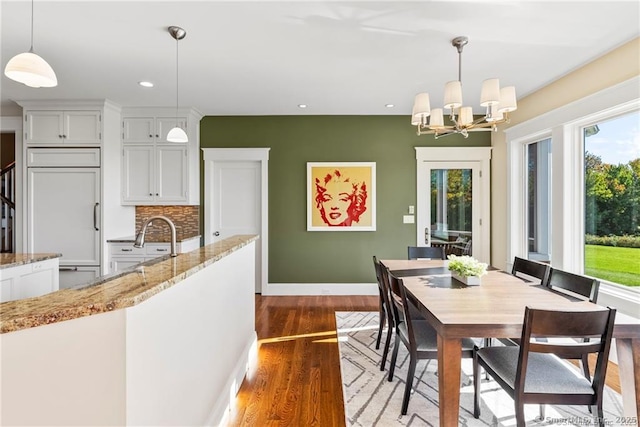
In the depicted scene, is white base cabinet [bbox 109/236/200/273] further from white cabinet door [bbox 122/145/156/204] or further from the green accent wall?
the green accent wall

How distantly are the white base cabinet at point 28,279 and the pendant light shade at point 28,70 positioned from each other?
1.48 metres

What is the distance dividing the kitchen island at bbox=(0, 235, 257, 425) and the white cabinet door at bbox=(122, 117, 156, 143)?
357 cm

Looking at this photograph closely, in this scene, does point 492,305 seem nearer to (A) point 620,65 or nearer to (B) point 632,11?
(B) point 632,11

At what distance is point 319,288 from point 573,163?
3.41 metres

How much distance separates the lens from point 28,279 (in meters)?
2.69

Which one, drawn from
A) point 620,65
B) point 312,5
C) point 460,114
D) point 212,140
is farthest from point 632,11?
point 212,140

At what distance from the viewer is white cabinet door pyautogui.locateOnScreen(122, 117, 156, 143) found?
4.42 m

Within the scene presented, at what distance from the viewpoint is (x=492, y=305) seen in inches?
75.6

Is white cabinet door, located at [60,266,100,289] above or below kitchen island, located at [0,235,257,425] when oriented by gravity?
below

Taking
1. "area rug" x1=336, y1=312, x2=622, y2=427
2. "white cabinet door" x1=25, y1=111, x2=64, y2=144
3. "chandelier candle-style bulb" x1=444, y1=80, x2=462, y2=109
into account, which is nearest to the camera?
"area rug" x1=336, y1=312, x2=622, y2=427

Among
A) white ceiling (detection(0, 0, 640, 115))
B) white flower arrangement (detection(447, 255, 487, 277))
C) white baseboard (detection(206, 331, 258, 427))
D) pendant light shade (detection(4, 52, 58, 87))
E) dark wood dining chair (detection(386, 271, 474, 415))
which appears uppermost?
white ceiling (detection(0, 0, 640, 115))

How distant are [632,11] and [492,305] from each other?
7.54ft

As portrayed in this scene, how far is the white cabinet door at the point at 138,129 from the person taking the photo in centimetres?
442

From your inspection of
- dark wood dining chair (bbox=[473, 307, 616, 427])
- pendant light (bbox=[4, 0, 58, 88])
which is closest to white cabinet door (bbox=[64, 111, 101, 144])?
pendant light (bbox=[4, 0, 58, 88])
